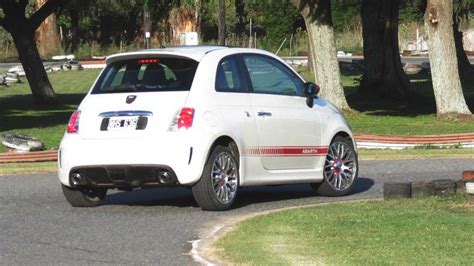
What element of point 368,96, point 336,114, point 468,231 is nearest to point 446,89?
point 368,96

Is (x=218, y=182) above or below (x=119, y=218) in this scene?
above

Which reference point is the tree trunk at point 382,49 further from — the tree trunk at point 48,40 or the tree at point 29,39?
the tree trunk at point 48,40

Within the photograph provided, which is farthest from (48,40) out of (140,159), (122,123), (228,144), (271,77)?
(140,159)

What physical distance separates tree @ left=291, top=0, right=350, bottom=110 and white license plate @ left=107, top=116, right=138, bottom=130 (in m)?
17.6

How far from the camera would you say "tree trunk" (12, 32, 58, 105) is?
127 ft

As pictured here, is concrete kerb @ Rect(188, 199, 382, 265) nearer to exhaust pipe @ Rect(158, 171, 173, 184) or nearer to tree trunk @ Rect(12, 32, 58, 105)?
exhaust pipe @ Rect(158, 171, 173, 184)

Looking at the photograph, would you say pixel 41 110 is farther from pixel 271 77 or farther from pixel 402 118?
pixel 271 77

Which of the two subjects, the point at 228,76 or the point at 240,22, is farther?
the point at 240,22

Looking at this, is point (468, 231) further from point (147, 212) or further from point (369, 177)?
point (369, 177)

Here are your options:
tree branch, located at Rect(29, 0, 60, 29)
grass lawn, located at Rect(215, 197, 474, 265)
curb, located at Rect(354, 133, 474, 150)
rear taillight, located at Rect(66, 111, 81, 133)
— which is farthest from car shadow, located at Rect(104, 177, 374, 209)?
tree branch, located at Rect(29, 0, 60, 29)

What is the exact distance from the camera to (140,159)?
1207 cm

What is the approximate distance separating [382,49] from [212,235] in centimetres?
2716

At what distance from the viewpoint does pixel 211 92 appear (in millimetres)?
12461

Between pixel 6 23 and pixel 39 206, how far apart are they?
86.5 feet
